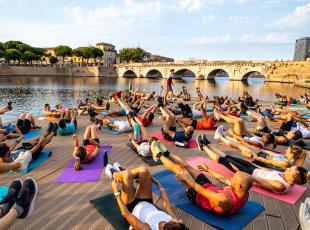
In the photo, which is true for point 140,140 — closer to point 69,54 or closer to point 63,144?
point 63,144

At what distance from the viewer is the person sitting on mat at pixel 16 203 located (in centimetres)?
294

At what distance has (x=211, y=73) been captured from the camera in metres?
69.4

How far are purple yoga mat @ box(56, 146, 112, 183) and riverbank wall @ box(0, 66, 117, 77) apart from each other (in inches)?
2861

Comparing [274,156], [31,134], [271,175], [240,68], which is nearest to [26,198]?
[271,175]

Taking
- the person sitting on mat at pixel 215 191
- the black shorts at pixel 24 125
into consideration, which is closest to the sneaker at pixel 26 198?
the person sitting on mat at pixel 215 191

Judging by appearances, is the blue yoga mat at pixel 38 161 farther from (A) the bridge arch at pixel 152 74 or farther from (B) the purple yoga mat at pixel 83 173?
(A) the bridge arch at pixel 152 74

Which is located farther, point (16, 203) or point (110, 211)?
point (110, 211)

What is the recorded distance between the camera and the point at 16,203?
10.5 feet

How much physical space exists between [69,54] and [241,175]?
90.1 meters

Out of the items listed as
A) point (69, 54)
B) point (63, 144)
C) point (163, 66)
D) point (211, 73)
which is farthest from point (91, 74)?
point (63, 144)

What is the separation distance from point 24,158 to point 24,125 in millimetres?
3818

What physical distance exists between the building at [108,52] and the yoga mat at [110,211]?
10861 cm

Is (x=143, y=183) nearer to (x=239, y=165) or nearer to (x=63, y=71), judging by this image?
(x=239, y=165)

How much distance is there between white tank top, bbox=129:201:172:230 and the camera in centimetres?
295
